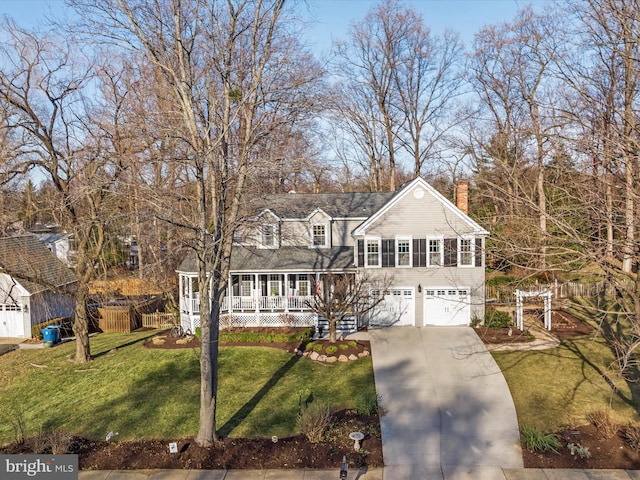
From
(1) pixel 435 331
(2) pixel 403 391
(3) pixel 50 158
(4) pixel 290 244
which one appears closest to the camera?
(2) pixel 403 391

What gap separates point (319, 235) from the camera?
907 inches

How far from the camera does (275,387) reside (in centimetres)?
1460

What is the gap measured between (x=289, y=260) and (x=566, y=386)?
12409 mm

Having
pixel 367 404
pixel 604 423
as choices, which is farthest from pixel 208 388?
pixel 604 423

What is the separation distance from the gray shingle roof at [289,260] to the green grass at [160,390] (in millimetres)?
4196

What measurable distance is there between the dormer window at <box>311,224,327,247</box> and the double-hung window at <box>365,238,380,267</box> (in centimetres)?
286

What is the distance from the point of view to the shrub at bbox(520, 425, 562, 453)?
1055cm

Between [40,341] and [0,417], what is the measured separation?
8566 millimetres

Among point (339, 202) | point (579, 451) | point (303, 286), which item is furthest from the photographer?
point (339, 202)

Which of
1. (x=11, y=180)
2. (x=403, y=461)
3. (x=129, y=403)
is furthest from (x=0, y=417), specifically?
(x=403, y=461)

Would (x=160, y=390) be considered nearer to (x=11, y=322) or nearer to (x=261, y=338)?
(x=261, y=338)

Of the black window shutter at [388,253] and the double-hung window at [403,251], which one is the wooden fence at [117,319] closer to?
the black window shutter at [388,253]

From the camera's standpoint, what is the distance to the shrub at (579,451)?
33.4 feet

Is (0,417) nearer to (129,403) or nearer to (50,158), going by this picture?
(129,403)
